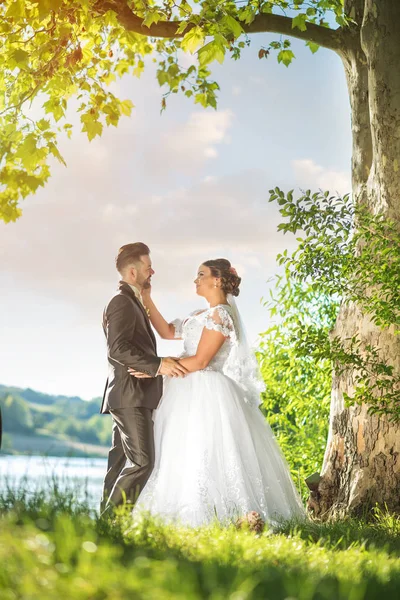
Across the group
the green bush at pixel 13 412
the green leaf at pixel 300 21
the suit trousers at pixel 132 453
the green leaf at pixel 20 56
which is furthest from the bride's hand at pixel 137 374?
the green leaf at pixel 300 21

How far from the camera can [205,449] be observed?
546cm

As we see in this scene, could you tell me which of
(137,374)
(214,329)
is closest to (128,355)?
(137,374)

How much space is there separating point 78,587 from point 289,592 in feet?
2.33

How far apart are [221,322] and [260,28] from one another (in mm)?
2855

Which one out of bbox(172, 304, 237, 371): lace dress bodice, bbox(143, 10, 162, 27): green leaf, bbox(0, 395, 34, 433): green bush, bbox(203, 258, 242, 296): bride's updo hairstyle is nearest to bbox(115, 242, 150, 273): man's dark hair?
bbox(203, 258, 242, 296): bride's updo hairstyle

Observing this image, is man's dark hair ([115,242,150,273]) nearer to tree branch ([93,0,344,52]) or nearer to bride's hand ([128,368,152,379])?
bride's hand ([128,368,152,379])

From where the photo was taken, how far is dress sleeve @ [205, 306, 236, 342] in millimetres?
5828

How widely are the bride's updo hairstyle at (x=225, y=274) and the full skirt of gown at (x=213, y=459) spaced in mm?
711

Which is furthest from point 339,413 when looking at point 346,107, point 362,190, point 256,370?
point 346,107

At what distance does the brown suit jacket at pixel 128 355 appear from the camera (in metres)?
5.63

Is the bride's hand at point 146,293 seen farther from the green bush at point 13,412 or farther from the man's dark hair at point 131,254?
the green bush at point 13,412

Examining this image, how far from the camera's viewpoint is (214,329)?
19.1ft

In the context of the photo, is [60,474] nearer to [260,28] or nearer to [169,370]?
[169,370]

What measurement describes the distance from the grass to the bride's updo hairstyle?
245 centimetres
